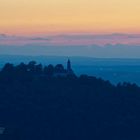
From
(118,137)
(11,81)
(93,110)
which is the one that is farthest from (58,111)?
(11,81)

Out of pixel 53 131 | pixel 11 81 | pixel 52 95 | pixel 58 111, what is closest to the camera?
pixel 53 131

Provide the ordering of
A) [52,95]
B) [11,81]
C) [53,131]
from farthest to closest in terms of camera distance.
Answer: [11,81] < [52,95] < [53,131]

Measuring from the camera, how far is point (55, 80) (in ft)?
170

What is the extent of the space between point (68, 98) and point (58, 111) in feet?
8.03

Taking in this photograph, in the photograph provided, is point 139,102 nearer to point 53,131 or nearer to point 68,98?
point 68,98

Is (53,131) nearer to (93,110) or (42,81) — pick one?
(93,110)

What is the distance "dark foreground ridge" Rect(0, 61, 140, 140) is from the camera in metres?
39.4

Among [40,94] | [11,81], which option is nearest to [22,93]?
[40,94]

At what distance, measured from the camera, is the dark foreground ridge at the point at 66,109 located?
39.4 meters

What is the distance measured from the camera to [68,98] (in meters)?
45.5

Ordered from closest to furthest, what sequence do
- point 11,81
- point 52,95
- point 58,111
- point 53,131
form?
point 53,131
point 58,111
point 52,95
point 11,81

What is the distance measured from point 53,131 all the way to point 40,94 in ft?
26.0

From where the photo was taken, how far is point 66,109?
43.6 metres

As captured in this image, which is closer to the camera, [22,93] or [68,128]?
[68,128]
